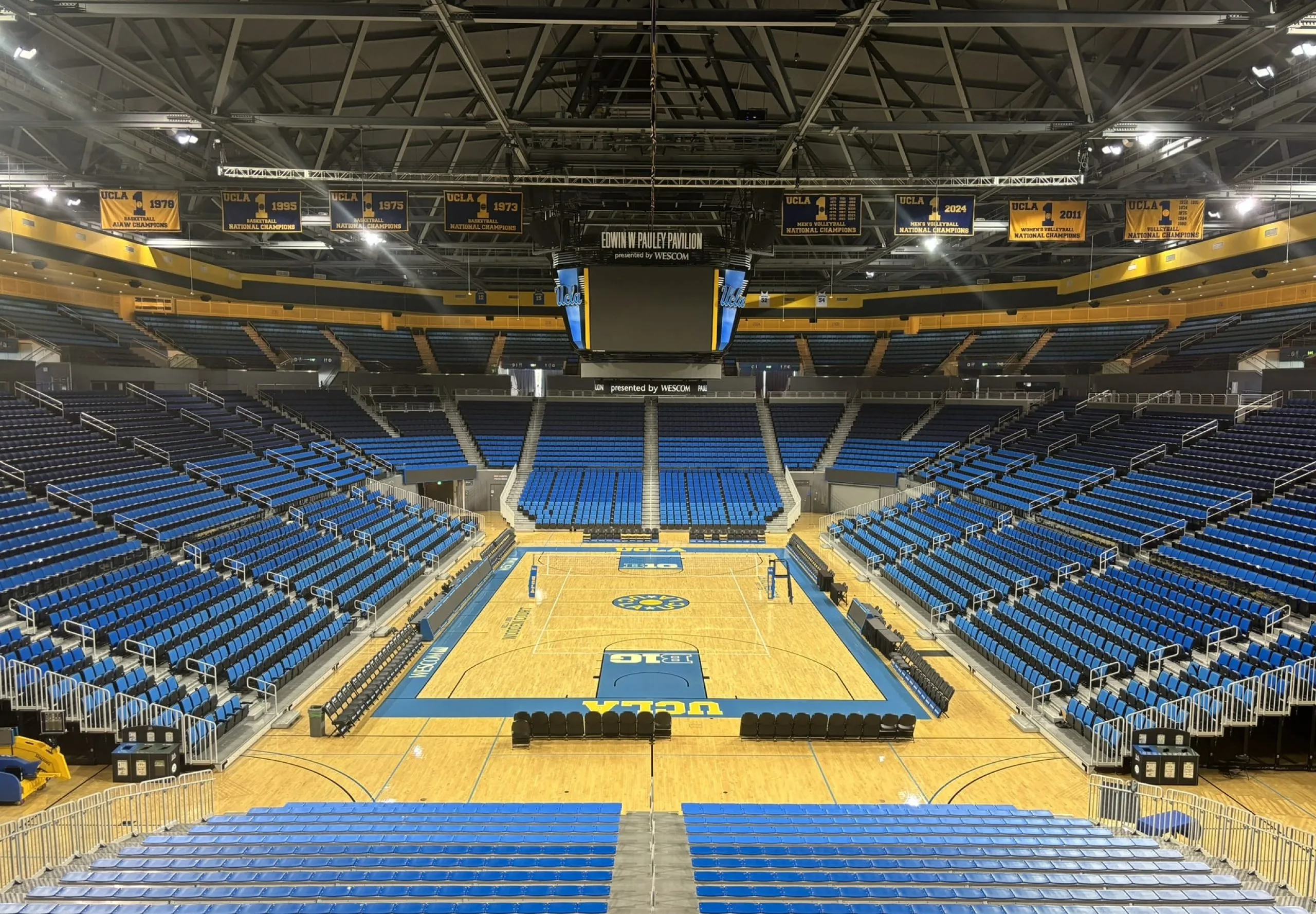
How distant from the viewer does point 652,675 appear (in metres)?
15.6

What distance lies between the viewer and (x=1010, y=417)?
3334 cm

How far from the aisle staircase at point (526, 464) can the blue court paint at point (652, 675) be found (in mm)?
15632

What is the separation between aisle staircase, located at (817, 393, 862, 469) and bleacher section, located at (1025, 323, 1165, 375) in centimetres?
877

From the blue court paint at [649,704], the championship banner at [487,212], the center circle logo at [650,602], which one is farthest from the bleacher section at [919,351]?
the championship banner at [487,212]

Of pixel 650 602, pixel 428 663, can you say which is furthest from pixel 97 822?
pixel 650 602

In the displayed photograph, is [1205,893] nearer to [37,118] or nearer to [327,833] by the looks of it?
[327,833]

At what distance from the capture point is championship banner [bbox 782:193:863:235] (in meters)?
14.9

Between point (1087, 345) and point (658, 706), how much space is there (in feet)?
99.2

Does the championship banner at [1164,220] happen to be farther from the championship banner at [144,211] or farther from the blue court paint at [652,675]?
the championship banner at [144,211]

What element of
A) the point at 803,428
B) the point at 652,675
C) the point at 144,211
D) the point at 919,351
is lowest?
the point at 652,675

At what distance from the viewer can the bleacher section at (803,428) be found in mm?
36656

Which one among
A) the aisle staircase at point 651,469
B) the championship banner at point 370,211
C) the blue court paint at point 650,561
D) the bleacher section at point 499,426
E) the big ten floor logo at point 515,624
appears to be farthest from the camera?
the bleacher section at point 499,426

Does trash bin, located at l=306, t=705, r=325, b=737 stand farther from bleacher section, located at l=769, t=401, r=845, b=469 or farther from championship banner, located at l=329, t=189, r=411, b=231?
bleacher section, located at l=769, t=401, r=845, b=469

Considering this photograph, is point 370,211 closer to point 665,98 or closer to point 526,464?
point 665,98
